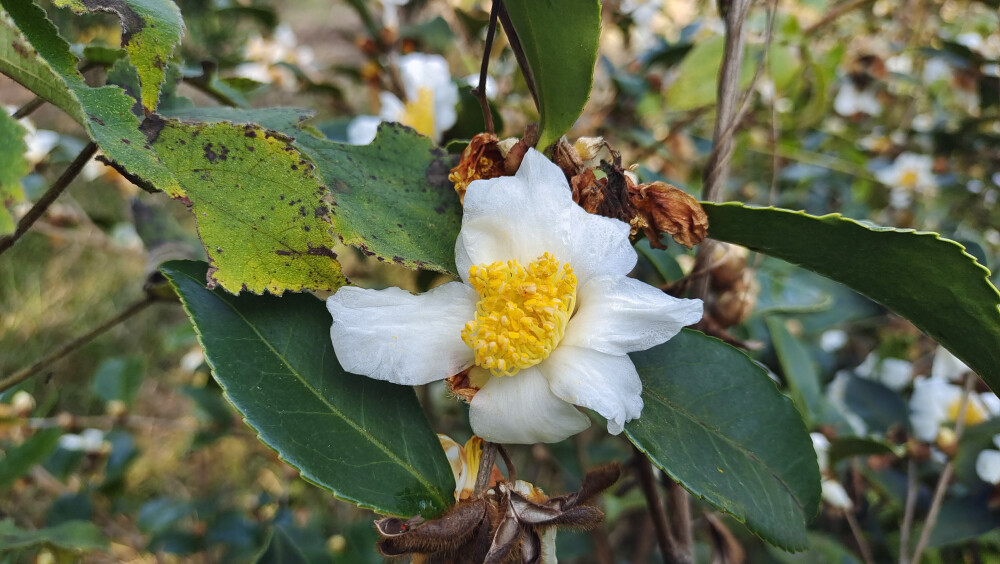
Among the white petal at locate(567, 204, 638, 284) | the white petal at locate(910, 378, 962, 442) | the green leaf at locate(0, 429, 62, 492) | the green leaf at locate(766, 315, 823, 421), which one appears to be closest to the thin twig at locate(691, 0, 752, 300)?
the white petal at locate(567, 204, 638, 284)

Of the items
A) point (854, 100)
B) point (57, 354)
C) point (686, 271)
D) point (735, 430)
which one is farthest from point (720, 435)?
point (854, 100)

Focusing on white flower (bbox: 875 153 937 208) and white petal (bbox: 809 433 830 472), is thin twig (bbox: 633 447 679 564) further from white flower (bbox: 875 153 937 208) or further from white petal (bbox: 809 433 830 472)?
white flower (bbox: 875 153 937 208)

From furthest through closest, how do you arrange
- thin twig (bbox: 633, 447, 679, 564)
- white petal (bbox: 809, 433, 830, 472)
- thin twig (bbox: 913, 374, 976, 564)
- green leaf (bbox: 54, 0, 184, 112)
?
white petal (bbox: 809, 433, 830, 472), thin twig (bbox: 913, 374, 976, 564), thin twig (bbox: 633, 447, 679, 564), green leaf (bbox: 54, 0, 184, 112)

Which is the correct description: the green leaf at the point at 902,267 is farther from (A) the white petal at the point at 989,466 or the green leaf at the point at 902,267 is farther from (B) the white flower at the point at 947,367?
(B) the white flower at the point at 947,367

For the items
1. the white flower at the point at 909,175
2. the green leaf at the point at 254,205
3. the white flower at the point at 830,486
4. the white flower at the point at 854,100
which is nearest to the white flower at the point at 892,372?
the white flower at the point at 830,486

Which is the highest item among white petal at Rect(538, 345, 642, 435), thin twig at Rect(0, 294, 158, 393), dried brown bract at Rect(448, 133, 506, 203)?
dried brown bract at Rect(448, 133, 506, 203)

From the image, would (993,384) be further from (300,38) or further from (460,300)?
(300,38)
